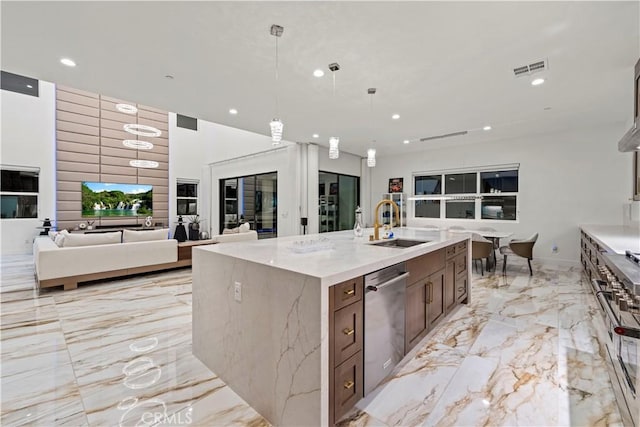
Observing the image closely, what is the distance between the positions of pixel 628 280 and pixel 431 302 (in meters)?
1.37

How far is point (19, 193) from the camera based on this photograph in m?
7.16

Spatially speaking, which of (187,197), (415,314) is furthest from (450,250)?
(187,197)

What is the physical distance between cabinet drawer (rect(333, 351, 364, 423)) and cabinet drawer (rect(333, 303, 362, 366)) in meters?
0.05

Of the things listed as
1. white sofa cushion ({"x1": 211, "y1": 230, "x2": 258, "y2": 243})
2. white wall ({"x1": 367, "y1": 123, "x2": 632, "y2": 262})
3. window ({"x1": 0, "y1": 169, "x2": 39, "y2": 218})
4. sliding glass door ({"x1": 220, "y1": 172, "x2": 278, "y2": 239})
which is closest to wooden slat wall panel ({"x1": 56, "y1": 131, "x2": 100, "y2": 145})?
window ({"x1": 0, "y1": 169, "x2": 39, "y2": 218})

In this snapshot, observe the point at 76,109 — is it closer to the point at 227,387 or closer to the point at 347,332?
the point at 227,387

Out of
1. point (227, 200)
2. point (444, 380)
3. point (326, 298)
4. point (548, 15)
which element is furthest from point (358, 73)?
point (227, 200)

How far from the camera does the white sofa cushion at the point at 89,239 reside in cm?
A: 441

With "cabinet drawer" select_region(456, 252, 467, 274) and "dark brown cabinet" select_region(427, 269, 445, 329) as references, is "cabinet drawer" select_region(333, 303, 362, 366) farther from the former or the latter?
"cabinet drawer" select_region(456, 252, 467, 274)

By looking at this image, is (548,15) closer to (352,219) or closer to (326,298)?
(326,298)

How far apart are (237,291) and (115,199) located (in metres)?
8.83

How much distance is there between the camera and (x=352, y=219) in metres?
8.67

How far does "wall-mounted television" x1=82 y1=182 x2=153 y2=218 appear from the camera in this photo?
320 inches

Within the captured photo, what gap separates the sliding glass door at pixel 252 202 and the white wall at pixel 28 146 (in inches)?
175

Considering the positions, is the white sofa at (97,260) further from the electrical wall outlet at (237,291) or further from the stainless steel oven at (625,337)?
Result: the stainless steel oven at (625,337)
